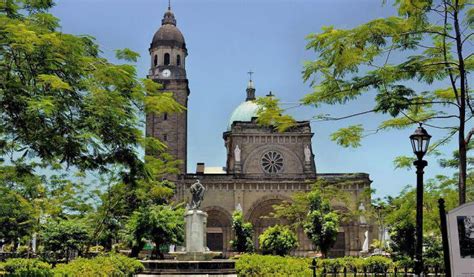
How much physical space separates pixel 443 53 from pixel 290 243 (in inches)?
1240

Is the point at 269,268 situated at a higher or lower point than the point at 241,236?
lower

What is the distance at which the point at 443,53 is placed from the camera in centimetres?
1109

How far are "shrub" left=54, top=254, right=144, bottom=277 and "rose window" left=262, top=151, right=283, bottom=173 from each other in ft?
122

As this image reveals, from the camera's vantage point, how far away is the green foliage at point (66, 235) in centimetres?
3378

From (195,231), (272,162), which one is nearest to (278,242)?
(272,162)

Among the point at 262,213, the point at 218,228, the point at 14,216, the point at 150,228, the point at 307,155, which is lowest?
the point at 150,228

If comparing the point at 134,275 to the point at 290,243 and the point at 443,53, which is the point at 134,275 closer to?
the point at 443,53

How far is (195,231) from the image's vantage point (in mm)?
21016

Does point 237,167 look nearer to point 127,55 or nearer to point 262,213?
point 262,213

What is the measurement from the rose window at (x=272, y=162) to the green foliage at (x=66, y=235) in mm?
24512

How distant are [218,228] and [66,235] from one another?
21.8 metres

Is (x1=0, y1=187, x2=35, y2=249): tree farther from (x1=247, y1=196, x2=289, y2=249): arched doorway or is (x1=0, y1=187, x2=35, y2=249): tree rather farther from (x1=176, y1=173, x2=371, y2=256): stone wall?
(x1=247, y1=196, x2=289, y2=249): arched doorway

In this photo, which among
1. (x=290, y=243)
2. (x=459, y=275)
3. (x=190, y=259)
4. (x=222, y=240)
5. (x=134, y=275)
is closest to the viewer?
(x=459, y=275)

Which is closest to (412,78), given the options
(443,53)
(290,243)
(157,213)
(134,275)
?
(443,53)
